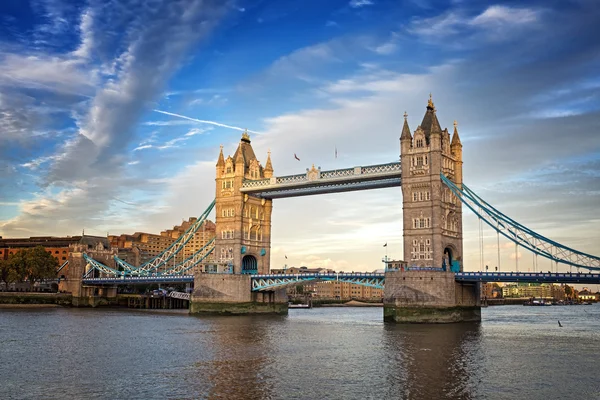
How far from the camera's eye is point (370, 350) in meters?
42.0

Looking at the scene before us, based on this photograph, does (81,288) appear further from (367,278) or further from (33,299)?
(367,278)

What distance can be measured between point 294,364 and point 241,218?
170 ft

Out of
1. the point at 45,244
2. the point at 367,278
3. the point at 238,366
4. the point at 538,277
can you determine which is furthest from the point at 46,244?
the point at 238,366

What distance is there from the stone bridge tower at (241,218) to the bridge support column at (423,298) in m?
27.5

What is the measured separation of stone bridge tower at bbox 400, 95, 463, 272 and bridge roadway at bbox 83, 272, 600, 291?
14.8 ft

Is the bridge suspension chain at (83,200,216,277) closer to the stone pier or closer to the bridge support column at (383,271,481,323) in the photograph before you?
the stone pier

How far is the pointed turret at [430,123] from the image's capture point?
6856 cm

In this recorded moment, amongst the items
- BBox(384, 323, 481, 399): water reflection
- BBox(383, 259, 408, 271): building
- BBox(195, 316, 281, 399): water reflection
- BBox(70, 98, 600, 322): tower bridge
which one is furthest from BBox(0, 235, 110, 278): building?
BBox(384, 323, 481, 399): water reflection

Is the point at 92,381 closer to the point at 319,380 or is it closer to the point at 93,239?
the point at 319,380

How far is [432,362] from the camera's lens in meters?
36.1

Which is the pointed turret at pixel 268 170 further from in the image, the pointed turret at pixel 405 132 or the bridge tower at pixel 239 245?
the pointed turret at pixel 405 132

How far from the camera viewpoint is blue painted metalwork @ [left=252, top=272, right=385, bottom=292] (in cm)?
7094

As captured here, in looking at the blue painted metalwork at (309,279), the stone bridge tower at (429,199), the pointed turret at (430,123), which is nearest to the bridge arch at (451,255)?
the stone bridge tower at (429,199)

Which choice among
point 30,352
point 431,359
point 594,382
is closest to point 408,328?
point 431,359
